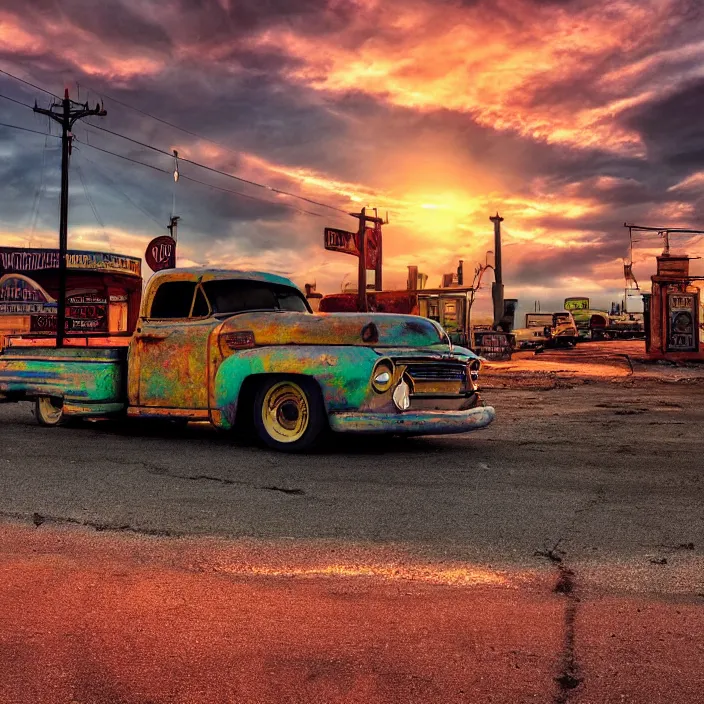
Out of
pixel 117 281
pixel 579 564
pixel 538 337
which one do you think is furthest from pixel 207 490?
pixel 538 337

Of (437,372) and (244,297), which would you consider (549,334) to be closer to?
(244,297)

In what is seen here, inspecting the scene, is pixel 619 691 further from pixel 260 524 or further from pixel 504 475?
pixel 504 475

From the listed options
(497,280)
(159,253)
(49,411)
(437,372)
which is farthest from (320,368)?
(497,280)

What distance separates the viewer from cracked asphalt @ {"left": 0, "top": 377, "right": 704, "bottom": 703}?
253 centimetres

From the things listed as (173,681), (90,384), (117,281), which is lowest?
(173,681)

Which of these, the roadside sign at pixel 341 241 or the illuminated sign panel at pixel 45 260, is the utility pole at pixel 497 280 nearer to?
the roadside sign at pixel 341 241

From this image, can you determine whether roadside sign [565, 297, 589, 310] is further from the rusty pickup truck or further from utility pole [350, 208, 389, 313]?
the rusty pickup truck

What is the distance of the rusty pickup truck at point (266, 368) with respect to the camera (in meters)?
6.76

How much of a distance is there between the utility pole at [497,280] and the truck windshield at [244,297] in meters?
40.5

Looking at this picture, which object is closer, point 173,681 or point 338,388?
point 173,681

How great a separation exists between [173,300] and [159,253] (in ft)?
72.2

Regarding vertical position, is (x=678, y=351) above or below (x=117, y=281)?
below

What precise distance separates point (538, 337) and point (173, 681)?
38.2m

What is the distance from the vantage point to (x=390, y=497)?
524cm
